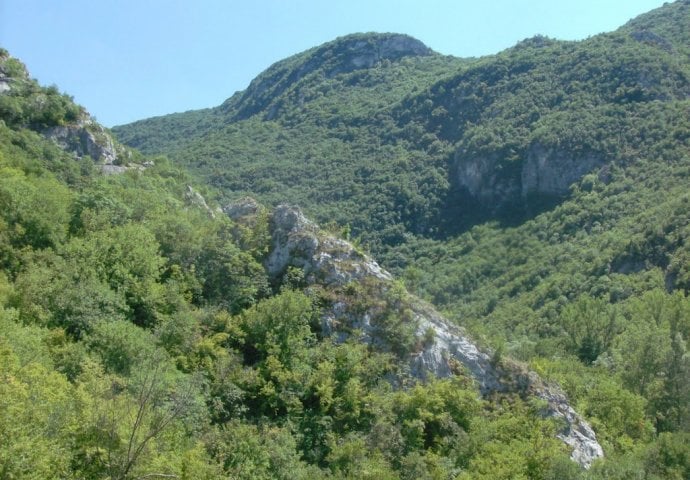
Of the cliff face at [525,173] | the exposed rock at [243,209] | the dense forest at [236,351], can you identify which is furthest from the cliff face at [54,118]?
the cliff face at [525,173]

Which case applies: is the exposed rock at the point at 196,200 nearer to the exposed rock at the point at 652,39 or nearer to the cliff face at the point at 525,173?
the cliff face at the point at 525,173

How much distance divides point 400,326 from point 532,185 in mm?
115604

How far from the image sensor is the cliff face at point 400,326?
3034 cm

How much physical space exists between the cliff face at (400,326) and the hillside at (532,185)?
4.00 meters

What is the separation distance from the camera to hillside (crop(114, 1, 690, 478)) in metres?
60.4

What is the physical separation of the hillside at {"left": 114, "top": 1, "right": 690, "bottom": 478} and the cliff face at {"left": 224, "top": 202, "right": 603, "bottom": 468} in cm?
400

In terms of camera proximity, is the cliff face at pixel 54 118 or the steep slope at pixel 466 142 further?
the steep slope at pixel 466 142

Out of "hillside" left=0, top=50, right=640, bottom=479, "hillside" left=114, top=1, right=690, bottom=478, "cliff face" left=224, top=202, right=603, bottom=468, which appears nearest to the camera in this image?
"hillside" left=0, top=50, right=640, bottom=479

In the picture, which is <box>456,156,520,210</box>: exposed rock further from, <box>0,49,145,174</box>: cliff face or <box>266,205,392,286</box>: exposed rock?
<box>266,205,392,286</box>: exposed rock

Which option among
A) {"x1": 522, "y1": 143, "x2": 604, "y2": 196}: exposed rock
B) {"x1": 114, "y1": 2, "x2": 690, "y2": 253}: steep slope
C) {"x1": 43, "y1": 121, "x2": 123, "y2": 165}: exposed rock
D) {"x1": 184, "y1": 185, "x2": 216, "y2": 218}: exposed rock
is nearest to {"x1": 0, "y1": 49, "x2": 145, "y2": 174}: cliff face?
{"x1": 43, "y1": 121, "x2": 123, "y2": 165}: exposed rock

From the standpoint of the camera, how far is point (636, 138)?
414ft

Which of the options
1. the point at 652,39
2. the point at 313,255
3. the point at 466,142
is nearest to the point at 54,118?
the point at 313,255

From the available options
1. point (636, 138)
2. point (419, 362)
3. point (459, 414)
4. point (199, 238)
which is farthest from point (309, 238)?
point (636, 138)

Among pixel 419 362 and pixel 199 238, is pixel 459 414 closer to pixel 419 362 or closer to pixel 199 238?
pixel 419 362
